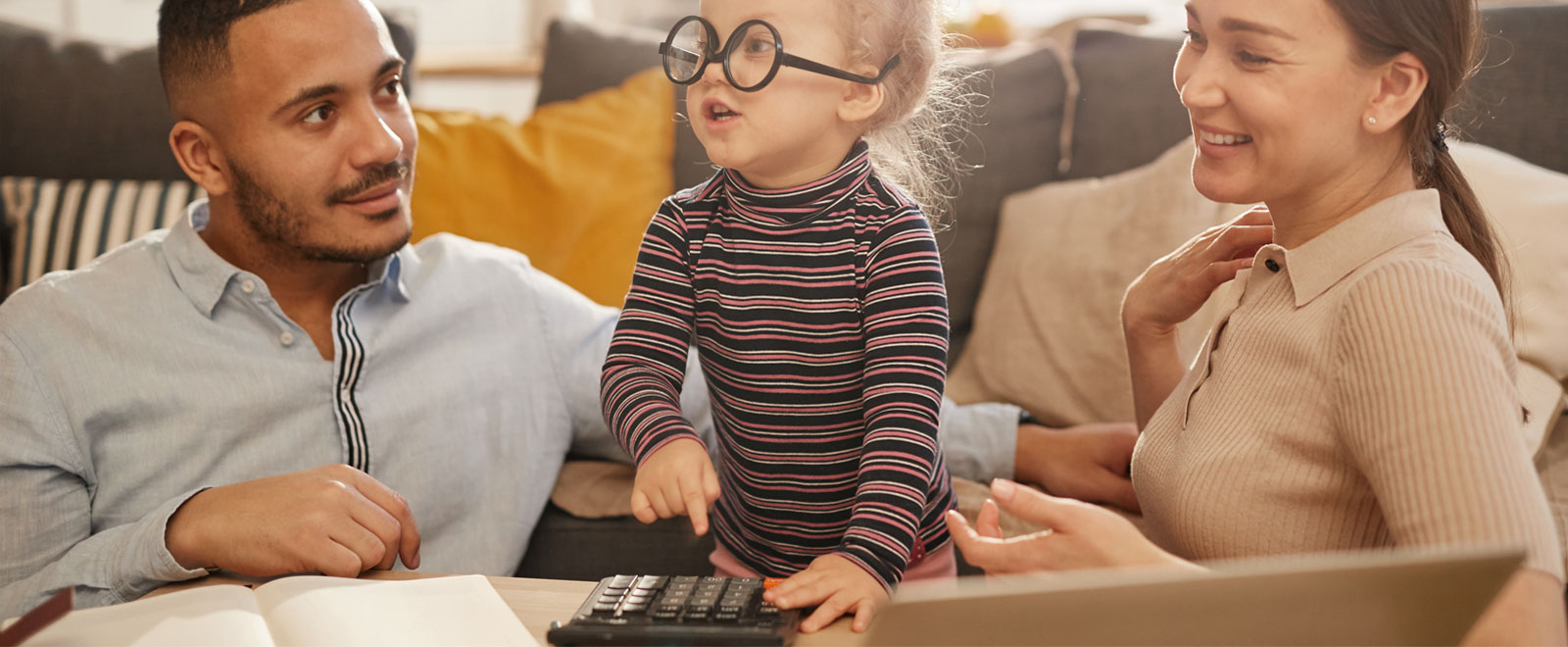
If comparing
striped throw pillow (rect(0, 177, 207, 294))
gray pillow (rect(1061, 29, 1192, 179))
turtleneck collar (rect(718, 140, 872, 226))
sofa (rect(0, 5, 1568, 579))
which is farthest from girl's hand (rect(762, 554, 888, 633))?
striped throw pillow (rect(0, 177, 207, 294))

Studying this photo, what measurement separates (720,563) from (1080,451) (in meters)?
0.52

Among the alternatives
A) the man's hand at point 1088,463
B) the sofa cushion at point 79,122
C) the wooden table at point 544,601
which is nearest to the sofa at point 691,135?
the sofa cushion at point 79,122

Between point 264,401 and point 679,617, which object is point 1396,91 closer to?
point 679,617

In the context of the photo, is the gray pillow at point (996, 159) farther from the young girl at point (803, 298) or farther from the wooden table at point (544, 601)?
the wooden table at point (544, 601)

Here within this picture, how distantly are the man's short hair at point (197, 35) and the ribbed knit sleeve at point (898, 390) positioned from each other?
776 mm

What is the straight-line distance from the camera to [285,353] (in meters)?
1.22

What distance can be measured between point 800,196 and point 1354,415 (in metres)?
0.46

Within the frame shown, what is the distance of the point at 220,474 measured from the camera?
1.16m

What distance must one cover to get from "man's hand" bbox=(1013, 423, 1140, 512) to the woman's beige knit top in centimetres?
43

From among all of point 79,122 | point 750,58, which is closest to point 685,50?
point 750,58

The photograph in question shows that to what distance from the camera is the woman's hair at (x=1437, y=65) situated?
0.74m

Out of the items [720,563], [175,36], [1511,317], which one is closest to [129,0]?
[175,36]

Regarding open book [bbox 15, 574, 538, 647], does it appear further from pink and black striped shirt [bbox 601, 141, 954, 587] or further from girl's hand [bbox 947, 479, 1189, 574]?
girl's hand [bbox 947, 479, 1189, 574]

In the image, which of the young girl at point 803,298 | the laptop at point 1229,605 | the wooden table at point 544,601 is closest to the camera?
the laptop at point 1229,605
